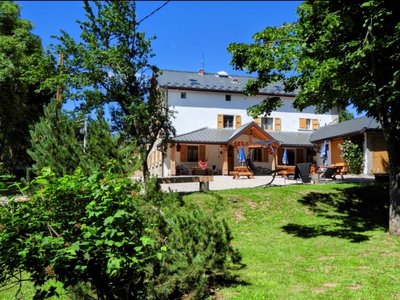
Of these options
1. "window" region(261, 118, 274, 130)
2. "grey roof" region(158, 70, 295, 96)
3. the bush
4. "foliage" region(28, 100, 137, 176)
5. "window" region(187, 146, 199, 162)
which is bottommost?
the bush

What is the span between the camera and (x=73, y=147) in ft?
21.7

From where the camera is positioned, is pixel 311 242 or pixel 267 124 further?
pixel 267 124

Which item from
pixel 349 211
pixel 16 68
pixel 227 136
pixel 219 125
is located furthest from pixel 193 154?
pixel 349 211

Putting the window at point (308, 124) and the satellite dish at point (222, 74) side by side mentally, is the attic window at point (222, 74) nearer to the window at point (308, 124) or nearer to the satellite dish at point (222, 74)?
the satellite dish at point (222, 74)

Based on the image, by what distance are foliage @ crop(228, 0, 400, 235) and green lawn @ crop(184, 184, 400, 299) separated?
1943 millimetres

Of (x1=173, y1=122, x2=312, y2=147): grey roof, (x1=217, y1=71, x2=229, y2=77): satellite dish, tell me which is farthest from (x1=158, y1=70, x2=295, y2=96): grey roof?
(x1=173, y1=122, x2=312, y2=147): grey roof

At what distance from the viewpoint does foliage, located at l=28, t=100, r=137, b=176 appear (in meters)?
5.21

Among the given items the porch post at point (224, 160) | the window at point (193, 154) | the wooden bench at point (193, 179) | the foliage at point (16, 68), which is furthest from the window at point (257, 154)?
the wooden bench at point (193, 179)

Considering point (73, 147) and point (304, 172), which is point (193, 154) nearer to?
point (304, 172)

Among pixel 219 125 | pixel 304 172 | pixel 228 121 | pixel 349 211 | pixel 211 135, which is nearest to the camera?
pixel 349 211

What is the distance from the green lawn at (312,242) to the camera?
227 inches

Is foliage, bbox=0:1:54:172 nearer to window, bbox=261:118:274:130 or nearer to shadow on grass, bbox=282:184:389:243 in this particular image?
shadow on grass, bbox=282:184:389:243

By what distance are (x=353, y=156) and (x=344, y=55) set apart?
67.2 ft

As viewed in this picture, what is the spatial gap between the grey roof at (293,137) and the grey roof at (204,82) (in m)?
3.78
